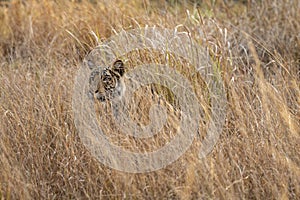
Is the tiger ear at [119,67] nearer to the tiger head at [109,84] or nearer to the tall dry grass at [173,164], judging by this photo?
the tiger head at [109,84]

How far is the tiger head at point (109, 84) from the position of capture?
11.3 feet

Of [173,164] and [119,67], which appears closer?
[173,164]

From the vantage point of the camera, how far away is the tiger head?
346cm

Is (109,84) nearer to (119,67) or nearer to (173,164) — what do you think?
(119,67)

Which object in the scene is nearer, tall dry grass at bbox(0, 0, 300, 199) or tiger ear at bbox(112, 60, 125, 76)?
tall dry grass at bbox(0, 0, 300, 199)

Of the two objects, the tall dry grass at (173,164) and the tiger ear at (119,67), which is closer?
the tall dry grass at (173,164)

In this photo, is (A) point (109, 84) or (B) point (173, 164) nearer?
(B) point (173, 164)

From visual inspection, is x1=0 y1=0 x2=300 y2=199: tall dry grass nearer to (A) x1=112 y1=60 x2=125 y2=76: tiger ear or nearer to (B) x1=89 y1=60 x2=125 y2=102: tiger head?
(B) x1=89 y1=60 x2=125 y2=102: tiger head

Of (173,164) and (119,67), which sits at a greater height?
(119,67)

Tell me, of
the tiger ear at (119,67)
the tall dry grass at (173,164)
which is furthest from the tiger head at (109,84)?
the tall dry grass at (173,164)

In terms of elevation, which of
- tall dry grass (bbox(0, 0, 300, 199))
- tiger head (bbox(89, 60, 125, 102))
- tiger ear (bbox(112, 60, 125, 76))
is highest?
tiger ear (bbox(112, 60, 125, 76))

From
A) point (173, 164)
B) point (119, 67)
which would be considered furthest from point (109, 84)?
point (173, 164)

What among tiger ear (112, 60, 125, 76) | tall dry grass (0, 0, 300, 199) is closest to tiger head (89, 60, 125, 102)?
tiger ear (112, 60, 125, 76)

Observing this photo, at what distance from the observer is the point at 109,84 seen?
347cm
